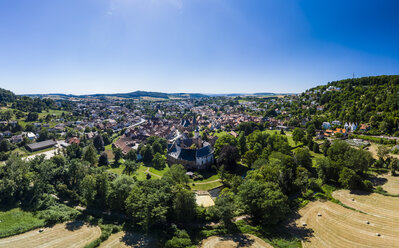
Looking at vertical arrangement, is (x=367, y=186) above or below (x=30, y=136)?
below

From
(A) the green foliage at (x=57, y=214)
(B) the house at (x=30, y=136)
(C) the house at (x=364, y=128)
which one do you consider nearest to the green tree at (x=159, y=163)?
(A) the green foliage at (x=57, y=214)

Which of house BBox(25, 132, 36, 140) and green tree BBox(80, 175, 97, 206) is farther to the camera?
house BBox(25, 132, 36, 140)

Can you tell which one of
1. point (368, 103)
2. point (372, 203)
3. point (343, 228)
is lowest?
point (343, 228)

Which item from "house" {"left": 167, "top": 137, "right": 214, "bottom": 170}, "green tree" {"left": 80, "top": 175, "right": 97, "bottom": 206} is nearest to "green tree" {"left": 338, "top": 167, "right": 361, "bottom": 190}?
"house" {"left": 167, "top": 137, "right": 214, "bottom": 170}

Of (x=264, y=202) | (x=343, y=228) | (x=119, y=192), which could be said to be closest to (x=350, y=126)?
(x=343, y=228)

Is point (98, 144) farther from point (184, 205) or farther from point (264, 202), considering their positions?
point (264, 202)

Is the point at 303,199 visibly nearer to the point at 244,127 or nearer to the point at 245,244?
the point at 245,244

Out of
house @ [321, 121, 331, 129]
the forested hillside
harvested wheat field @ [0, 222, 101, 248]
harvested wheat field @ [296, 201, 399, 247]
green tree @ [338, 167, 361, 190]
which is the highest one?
the forested hillside

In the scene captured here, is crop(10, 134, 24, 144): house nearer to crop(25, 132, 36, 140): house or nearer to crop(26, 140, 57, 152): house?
crop(25, 132, 36, 140): house
